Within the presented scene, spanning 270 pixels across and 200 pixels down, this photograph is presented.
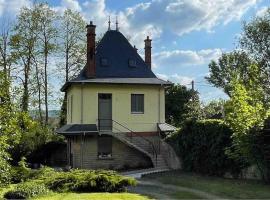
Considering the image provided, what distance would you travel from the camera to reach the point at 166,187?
21766 mm

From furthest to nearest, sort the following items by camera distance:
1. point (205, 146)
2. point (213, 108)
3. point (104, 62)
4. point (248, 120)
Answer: point (213, 108)
point (104, 62)
point (205, 146)
point (248, 120)

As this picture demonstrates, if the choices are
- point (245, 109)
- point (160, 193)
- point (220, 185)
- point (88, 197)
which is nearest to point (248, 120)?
point (245, 109)

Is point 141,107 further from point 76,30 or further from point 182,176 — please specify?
point 76,30

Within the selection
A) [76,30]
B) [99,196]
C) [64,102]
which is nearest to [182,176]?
[99,196]

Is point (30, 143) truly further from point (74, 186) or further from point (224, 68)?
point (224, 68)

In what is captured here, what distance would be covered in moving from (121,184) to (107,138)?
49.8 ft

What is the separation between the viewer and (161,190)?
2058cm

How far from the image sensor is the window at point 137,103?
3447 centimetres

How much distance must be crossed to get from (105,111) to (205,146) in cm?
972

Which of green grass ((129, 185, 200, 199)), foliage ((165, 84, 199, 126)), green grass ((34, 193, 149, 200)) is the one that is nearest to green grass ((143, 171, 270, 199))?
green grass ((129, 185, 200, 199))

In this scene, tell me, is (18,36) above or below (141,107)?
above

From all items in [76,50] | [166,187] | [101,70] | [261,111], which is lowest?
[166,187]

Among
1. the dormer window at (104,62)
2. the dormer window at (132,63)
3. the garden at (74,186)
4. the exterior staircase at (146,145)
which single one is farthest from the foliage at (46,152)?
the garden at (74,186)

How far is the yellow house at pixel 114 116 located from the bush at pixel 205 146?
Result: 3.95 meters
